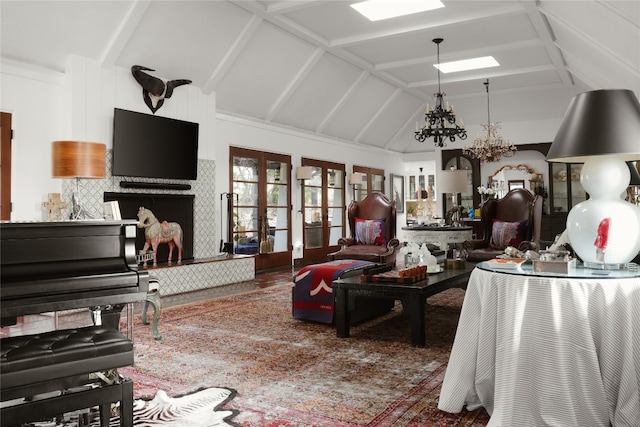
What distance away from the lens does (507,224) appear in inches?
245

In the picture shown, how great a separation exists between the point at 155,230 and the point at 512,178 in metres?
8.31

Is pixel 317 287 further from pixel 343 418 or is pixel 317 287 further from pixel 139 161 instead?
pixel 139 161

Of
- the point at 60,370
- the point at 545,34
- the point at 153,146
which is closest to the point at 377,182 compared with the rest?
the point at 545,34

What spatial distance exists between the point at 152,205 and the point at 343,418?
4739mm

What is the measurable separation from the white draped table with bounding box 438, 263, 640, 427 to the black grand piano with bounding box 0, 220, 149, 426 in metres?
1.65

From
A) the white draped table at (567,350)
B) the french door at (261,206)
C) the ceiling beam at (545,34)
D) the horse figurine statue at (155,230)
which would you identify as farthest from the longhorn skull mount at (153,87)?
the white draped table at (567,350)

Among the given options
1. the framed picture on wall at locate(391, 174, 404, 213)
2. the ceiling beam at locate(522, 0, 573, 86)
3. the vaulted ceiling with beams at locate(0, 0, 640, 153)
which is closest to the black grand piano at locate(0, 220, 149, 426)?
the vaulted ceiling with beams at locate(0, 0, 640, 153)

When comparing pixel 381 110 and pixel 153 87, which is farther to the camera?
pixel 381 110

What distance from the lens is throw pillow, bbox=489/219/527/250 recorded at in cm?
612

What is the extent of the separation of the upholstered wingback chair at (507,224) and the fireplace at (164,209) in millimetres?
3638

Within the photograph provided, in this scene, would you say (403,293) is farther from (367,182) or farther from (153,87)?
(367,182)

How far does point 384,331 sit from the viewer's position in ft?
13.4

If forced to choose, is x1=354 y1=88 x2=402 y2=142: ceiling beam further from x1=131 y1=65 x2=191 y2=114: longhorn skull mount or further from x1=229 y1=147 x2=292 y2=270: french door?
x1=131 y1=65 x2=191 y2=114: longhorn skull mount

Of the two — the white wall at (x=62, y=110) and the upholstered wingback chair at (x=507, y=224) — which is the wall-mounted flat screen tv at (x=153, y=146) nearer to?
the white wall at (x=62, y=110)
